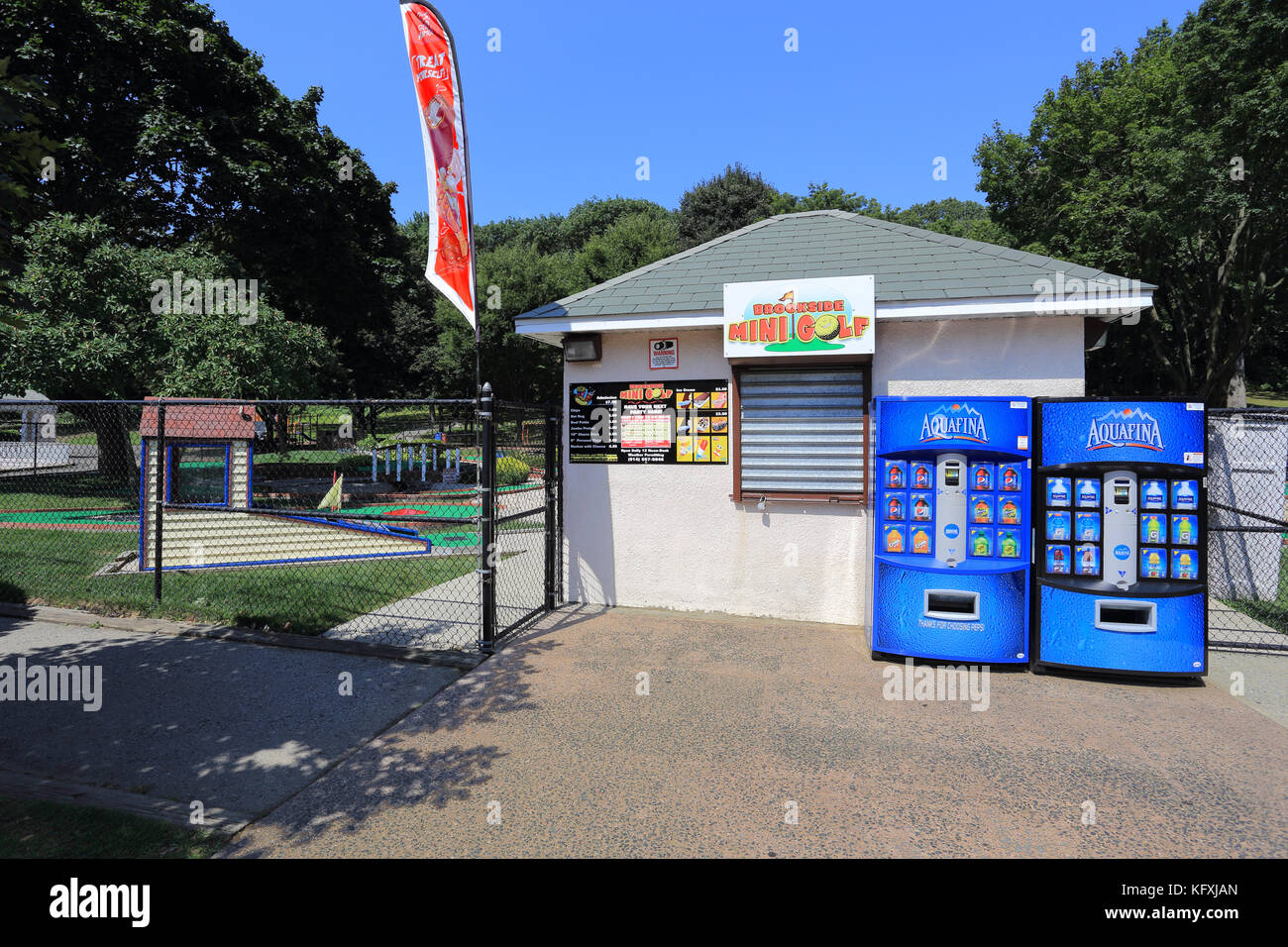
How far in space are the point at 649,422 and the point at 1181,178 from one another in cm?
1751

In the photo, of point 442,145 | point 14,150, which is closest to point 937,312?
point 442,145

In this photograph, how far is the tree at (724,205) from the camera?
35094 mm

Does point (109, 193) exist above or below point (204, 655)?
above

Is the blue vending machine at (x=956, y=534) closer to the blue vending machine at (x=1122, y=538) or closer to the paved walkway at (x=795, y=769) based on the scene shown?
the blue vending machine at (x=1122, y=538)

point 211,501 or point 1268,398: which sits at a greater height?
point 1268,398

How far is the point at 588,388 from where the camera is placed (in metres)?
7.10

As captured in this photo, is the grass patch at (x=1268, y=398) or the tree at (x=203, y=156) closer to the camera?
the tree at (x=203, y=156)

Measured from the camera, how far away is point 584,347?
22.6 feet

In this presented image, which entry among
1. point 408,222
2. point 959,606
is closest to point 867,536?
point 959,606

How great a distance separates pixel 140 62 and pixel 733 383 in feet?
59.6

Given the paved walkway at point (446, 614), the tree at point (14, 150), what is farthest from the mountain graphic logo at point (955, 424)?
the tree at point (14, 150)

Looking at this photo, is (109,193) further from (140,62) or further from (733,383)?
(733,383)

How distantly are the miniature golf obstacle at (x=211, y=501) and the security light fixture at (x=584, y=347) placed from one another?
166 inches

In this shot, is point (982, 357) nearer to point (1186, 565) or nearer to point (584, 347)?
Result: point (1186, 565)
